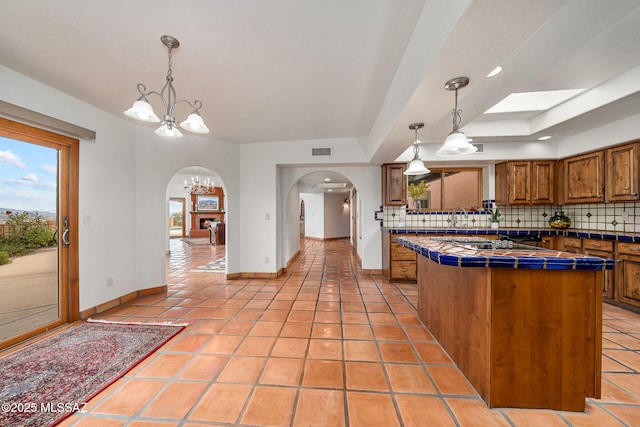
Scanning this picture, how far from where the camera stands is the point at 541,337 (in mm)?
1471

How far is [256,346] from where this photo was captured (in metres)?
2.18

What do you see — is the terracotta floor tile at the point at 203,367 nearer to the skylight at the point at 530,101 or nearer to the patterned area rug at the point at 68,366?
the patterned area rug at the point at 68,366

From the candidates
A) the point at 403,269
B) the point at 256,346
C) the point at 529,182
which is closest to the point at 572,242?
the point at 529,182

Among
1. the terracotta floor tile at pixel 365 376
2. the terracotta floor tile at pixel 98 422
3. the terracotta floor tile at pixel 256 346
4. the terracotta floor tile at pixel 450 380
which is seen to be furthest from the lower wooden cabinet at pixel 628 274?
the terracotta floor tile at pixel 98 422

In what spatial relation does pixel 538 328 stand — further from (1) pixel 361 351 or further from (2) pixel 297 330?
(2) pixel 297 330

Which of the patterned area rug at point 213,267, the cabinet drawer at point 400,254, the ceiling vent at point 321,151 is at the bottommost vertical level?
the patterned area rug at point 213,267

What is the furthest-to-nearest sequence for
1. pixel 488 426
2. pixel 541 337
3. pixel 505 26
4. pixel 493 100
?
1. pixel 493 100
2. pixel 541 337
3. pixel 488 426
4. pixel 505 26

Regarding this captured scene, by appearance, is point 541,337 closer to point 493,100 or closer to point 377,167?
point 493,100

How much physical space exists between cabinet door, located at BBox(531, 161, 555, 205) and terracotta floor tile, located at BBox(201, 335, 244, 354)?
16.4 ft

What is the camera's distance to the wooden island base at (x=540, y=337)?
1.44 m

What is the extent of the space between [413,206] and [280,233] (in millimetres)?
2706

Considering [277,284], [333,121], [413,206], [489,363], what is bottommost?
[277,284]

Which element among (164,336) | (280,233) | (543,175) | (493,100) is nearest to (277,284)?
(280,233)

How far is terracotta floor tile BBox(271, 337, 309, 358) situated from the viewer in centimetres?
205
